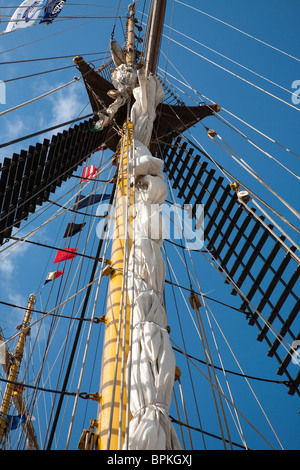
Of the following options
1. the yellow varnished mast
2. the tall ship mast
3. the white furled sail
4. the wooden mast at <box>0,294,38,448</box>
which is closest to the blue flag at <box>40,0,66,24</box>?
the tall ship mast

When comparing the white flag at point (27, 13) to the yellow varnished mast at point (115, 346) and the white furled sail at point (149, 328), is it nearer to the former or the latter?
the yellow varnished mast at point (115, 346)

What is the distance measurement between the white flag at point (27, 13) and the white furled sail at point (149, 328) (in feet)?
12.2

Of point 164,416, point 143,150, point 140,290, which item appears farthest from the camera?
point 143,150

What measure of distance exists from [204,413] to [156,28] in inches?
1248

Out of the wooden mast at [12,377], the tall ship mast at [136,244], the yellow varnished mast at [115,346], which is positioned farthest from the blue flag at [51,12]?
the wooden mast at [12,377]

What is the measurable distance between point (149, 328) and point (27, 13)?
7.22 meters

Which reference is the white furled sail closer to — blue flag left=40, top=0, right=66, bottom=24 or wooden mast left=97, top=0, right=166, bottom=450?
wooden mast left=97, top=0, right=166, bottom=450

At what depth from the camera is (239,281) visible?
24.8 ft

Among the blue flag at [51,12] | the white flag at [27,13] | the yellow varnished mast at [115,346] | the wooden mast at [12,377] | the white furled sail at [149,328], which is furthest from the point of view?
the wooden mast at [12,377]

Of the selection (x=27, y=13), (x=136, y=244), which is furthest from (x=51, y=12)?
(x=136, y=244)

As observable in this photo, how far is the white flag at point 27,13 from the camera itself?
351 inches

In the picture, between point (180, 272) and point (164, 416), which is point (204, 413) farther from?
point (164, 416)

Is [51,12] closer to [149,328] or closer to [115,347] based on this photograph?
[115,347]

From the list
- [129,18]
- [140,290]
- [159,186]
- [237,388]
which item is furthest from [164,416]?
[237,388]
